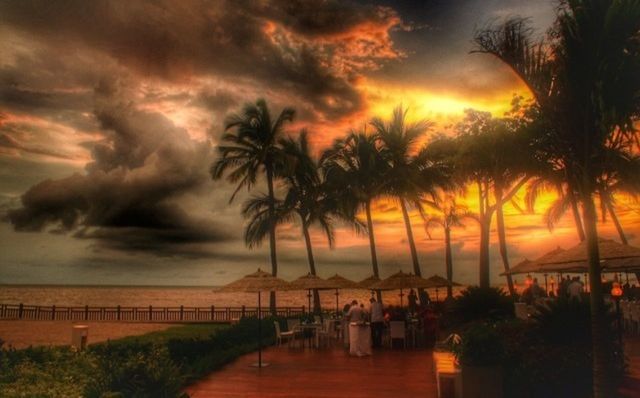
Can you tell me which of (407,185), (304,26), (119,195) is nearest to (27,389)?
(304,26)

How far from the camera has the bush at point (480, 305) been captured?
17.6 meters

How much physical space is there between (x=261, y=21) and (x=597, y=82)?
62.1 feet

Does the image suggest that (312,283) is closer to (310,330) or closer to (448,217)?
(310,330)

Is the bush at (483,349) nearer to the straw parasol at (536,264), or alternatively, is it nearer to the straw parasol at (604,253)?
the straw parasol at (604,253)

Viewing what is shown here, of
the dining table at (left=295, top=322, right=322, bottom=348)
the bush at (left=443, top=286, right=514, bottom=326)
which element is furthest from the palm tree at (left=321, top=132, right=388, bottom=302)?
the bush at (left=443, top=286, right=514, bottom=326)

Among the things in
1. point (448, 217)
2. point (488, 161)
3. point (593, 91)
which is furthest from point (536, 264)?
point (448, 217)

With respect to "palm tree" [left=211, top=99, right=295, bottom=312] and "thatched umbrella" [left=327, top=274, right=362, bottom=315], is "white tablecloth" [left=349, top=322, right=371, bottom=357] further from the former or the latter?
"palm tree" [left=211, top=99, right=295, bottom=312]

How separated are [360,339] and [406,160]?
16889mm

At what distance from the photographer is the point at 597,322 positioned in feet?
24.3

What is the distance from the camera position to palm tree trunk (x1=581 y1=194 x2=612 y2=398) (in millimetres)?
7270

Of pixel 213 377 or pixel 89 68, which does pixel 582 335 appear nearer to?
pixel 213 377

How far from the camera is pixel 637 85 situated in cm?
726

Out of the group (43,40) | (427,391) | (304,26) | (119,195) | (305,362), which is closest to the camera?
(427,391)

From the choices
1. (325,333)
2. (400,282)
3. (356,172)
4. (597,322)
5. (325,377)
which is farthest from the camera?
(356,172)
